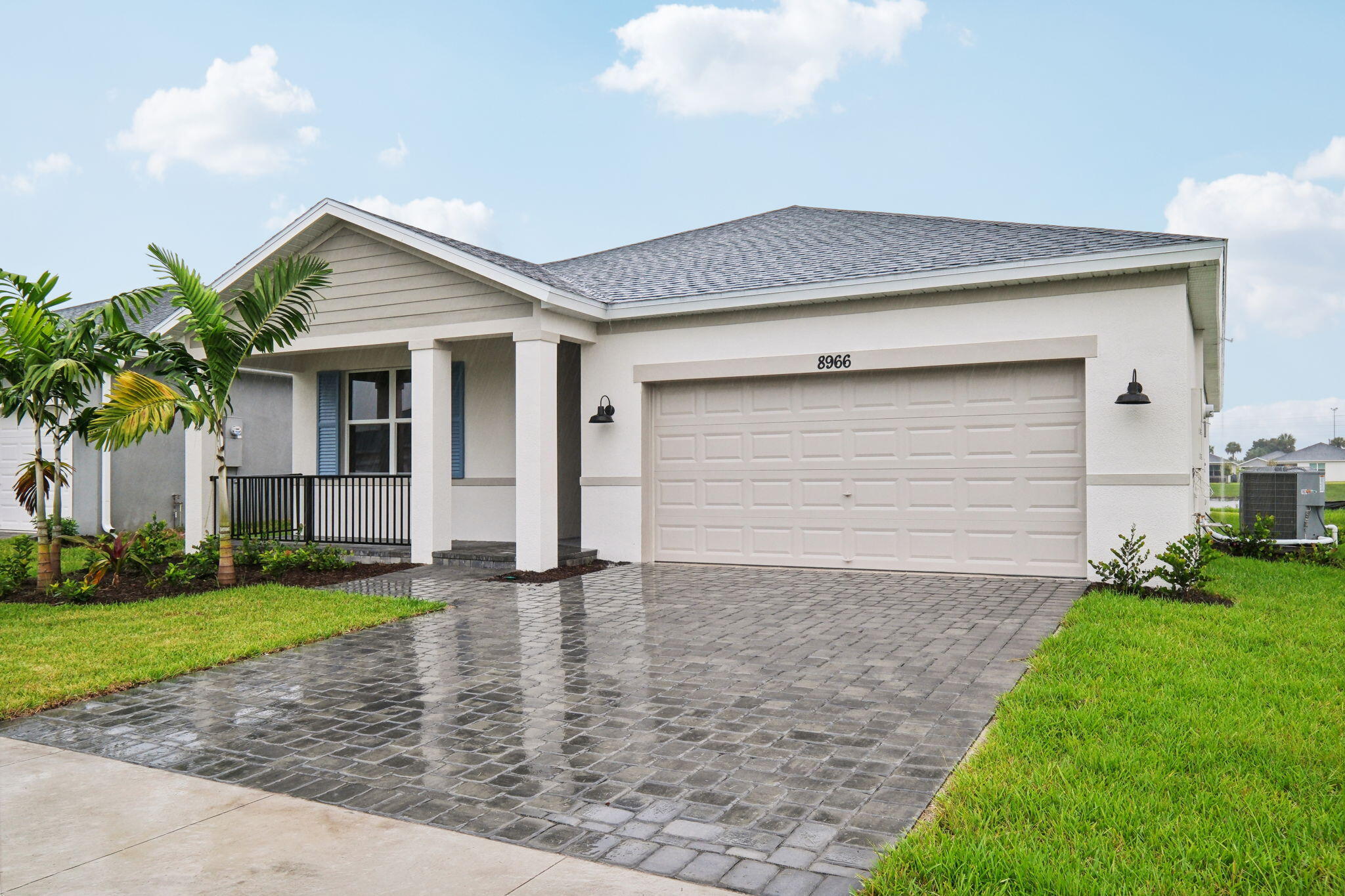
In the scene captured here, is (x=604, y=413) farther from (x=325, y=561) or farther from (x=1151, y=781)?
(x=1151, y=781)

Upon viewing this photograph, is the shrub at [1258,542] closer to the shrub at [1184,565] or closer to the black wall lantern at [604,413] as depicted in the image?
the shrub at [1184,565]

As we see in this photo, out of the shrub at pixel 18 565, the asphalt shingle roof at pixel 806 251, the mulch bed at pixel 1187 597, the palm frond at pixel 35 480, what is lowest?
the mulch bed at pixel 1187 597

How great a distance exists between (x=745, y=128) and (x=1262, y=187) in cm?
1950

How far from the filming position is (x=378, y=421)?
1359 cm

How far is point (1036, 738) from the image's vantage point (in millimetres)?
4129

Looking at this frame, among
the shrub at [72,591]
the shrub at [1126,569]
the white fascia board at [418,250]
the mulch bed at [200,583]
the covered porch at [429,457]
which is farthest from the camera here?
the covered porch at [429,457]

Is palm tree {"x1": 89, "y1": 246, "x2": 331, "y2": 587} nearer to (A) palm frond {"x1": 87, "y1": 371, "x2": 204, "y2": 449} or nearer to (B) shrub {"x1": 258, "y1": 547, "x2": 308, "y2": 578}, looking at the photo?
(A) palm frond {"x1": 87, "y1": 371, "x2": 204, "y2": 449}

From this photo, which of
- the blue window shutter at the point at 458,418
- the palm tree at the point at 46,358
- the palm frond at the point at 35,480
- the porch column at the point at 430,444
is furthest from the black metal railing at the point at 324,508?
the palm tree at the point at 46,358

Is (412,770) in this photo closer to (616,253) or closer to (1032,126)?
(616,253)

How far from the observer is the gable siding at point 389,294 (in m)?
10.9

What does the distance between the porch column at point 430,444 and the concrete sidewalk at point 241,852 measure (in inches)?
289

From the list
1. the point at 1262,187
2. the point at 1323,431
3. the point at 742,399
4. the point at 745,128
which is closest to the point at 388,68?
the point at 745,128

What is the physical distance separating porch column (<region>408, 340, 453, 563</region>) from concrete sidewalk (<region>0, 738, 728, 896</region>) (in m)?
7.35

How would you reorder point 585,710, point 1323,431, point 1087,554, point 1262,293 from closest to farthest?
point 585,710
point 1087,554
point 1262,293
point 1323,431
